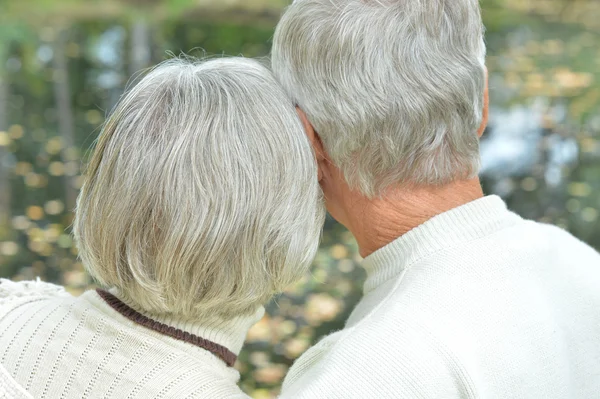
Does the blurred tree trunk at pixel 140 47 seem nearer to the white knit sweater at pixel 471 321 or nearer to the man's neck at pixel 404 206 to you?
the man's neck at pixel 404 206

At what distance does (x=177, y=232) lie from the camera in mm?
1572

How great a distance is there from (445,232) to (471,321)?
0.24 meters

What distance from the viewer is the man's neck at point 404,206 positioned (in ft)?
5.96

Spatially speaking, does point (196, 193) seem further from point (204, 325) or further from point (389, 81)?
point (389, 81)

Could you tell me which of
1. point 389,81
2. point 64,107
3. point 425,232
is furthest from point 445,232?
point 64,107

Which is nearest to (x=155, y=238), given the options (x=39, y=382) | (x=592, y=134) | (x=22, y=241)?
(x=39, y=382)

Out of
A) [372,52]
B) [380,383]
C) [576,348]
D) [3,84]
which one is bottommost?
[3,84]

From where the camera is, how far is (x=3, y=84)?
7156mm

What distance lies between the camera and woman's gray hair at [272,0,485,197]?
1.70 meters

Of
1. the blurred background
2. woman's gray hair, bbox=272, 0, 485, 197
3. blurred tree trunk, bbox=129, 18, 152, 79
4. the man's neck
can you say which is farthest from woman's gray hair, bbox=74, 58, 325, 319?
blurred tree trunk, bbox=129, 18, 152, 79

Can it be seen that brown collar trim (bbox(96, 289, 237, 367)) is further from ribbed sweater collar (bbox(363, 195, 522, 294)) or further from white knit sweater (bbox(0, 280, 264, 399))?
ribbed sweater collar (bbox(363, 195, 522, 294))

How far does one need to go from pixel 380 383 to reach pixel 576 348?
505 mm

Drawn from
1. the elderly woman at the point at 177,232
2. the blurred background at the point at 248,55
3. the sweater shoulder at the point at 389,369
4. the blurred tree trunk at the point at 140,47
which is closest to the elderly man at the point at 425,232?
the sweater shoulder at the point at 389,369

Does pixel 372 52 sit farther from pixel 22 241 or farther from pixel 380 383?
pixel 22 241
